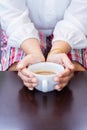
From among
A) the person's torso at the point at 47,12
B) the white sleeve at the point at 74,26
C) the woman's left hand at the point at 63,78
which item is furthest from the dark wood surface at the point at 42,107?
the person's torso at the point at 47,12

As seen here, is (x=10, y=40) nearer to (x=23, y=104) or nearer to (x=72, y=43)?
(x=72, y=43)

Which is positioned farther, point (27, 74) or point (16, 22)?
point (16, 22)

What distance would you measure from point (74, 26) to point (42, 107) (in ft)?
1.44

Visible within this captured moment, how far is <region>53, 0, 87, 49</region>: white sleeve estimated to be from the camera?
38.1 inches

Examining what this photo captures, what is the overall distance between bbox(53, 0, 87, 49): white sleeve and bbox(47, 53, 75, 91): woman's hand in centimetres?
14

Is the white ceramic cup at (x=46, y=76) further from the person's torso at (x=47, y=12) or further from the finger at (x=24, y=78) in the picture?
the person's torso at (x=47, y=12)

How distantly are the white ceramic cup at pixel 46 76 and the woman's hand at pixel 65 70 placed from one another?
0.01 meters

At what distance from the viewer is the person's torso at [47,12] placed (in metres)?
1.08

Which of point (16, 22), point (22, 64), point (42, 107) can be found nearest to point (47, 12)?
point (16, 22)

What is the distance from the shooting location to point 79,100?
2.19 ft

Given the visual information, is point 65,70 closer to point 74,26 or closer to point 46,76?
point 46,76

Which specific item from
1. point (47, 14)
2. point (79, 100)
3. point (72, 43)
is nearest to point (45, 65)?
point (79, 100)

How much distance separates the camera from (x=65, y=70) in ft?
2.41

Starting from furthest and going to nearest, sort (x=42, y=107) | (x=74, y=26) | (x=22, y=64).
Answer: (x=74, y=26) → (x=22, y=64) → (x=42, y=107)
